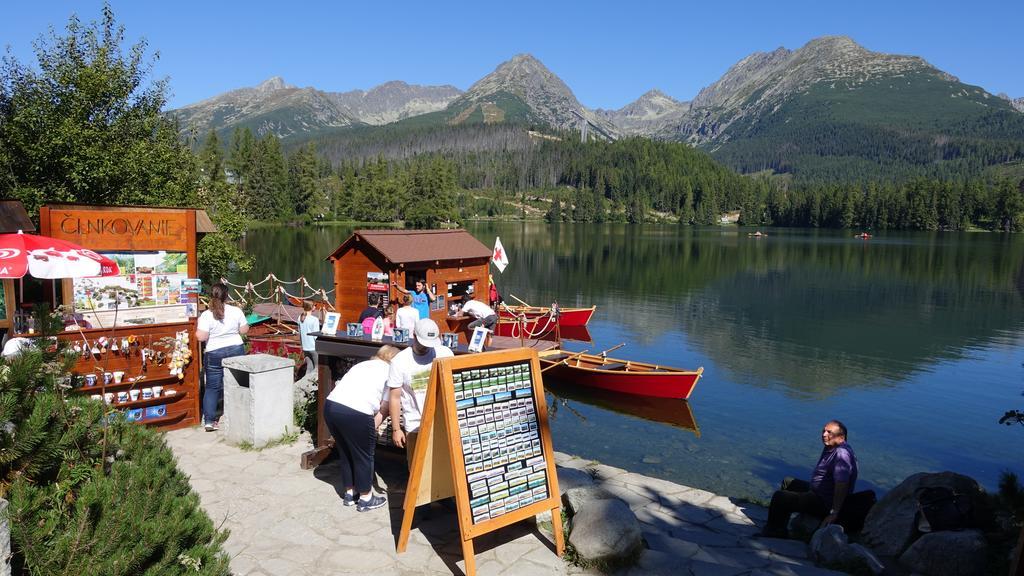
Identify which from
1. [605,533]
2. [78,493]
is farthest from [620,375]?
[78,493]

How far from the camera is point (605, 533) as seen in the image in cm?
566

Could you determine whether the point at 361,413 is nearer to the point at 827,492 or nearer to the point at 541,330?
the point at 827,492

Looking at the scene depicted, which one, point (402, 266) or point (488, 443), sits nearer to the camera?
point (488, 443)

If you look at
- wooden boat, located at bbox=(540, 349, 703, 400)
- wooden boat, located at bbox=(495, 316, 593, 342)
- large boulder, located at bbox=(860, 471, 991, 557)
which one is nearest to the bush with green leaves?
large boulder, located at bbox=(860, 471, 991, 557)

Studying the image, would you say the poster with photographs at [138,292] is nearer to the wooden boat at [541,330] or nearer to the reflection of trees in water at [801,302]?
the wooden boat at [541,330]

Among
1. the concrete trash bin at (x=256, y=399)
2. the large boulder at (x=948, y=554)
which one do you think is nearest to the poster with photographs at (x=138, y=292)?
the concrete trash bin at (x=256, y=399)

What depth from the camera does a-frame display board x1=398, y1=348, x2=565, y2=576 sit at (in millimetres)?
5359

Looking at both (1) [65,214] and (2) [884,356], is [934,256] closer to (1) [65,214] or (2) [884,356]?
(2) [884,356]

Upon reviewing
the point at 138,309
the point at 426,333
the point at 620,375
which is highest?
the point at 426,333

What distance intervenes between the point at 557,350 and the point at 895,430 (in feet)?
29.2

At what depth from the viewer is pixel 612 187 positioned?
188750mm

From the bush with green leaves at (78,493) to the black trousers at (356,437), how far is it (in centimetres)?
266

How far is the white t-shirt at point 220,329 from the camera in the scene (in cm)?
900

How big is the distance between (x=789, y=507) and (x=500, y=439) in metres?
3.49
